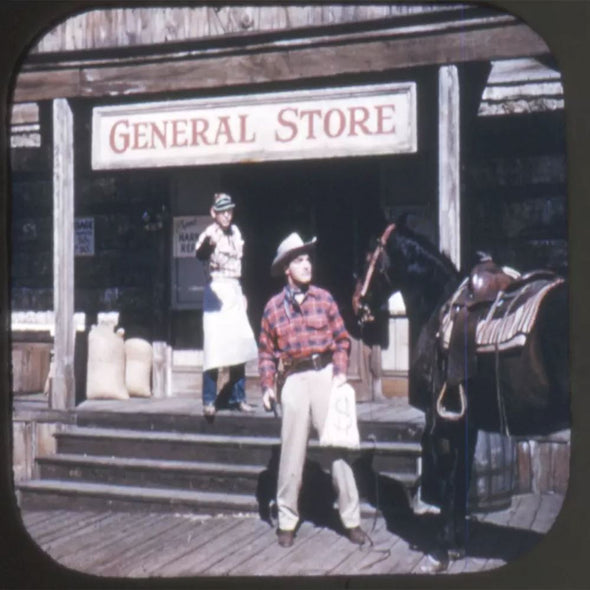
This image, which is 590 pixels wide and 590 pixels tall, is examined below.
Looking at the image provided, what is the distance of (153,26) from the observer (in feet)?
16.8

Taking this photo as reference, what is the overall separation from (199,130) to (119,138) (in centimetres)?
51

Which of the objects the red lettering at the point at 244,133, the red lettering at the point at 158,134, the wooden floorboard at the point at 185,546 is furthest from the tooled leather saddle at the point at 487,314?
the red lettering at the point at 158,134

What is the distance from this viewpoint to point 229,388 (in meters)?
5.21

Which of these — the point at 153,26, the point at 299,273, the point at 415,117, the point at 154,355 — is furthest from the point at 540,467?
the point at 153,26

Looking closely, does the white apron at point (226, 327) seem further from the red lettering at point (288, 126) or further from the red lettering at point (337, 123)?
the red lettering at point (337, 123)

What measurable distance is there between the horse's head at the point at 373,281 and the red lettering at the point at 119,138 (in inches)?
62.4

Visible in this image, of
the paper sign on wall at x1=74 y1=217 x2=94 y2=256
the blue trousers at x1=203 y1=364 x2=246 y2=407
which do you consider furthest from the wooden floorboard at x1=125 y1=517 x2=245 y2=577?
the paper sign on wall at x1=74 y1=217 x2=94 y2=256

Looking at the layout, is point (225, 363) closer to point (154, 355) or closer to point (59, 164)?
point (154, 355)

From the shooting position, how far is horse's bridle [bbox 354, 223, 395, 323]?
4688mm

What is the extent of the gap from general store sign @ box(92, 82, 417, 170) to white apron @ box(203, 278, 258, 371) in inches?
27.7

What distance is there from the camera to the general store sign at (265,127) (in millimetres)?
4809

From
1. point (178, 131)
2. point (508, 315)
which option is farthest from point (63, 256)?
point (508, 315)

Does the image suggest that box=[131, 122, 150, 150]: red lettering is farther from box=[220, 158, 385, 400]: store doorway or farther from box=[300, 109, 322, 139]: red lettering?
box=[300, 109, 322, 139]: red lettering

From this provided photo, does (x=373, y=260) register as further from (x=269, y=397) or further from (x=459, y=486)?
(x=459, y=486)
